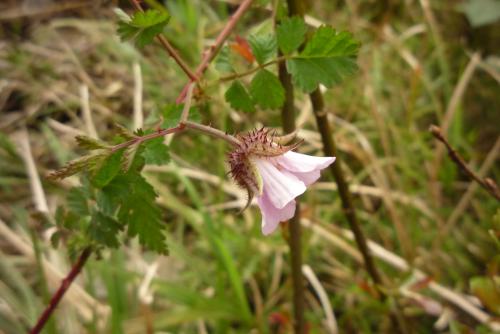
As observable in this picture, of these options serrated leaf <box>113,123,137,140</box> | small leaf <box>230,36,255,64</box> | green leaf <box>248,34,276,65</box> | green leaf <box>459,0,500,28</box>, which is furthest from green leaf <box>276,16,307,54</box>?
green leaf <box>459,0,500,28</box>

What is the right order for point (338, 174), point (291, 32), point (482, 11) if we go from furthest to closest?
point (482, 11) < point (338, 174) < point (291, 32)

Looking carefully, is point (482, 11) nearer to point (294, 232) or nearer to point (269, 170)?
point (294, 232)

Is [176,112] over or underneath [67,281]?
over

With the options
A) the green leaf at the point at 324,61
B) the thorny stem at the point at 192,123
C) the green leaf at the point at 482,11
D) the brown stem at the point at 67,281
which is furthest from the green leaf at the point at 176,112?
the green leaf at the point at 482,11

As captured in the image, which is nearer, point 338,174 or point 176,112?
point 176,112

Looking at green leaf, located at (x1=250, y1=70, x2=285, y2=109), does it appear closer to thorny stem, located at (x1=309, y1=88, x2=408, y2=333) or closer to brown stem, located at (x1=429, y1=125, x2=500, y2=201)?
thorny stem, located at (x1=309, y1=88, x2=408, y2=333)

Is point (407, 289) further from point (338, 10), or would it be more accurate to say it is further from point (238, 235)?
point (338, 10)

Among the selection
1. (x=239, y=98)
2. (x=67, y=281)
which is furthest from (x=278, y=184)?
(x=67, y=281)
